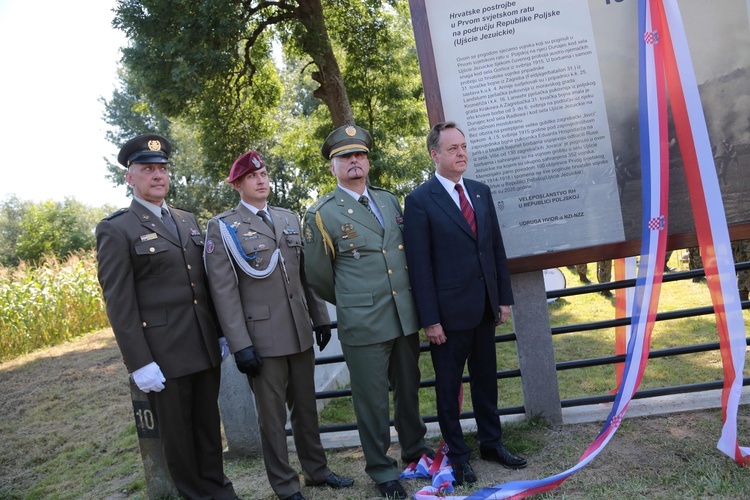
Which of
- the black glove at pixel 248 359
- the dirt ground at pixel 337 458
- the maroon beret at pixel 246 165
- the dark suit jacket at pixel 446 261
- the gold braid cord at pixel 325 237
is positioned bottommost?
the dirt ground at pixel 337 458

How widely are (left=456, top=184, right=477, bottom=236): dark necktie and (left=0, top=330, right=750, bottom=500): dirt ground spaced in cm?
148

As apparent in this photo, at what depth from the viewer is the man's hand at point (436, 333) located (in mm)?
3518

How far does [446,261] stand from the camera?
11.7 ft

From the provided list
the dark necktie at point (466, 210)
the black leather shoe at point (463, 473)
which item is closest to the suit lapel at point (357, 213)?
the dark necktie at point (466, 210)

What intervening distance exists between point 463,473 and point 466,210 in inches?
59.8

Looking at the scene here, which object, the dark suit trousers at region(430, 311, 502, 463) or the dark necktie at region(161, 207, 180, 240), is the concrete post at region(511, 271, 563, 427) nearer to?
the dark suit trousers at region(430, 311, 502, 463)

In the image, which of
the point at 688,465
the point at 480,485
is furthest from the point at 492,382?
the point at 688,465

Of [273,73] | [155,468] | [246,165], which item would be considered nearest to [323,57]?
[273,73]

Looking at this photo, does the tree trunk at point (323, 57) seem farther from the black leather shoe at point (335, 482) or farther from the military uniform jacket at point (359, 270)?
the black leather shoe at point (335, 482)

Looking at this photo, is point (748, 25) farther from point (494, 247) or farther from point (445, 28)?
point (494, 247)

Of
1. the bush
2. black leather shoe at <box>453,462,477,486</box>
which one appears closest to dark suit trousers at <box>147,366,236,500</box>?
black leather shoe at <box>453,462,477,486</box>

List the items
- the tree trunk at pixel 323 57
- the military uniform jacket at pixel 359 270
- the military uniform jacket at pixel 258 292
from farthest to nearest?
the tree trunk at pixel 323 57 → the military uniform jacket at pixel 359 270 → the military uniform jacket at pixel 258 292

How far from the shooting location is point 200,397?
3580 millimetres

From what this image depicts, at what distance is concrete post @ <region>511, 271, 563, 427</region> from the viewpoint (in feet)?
14.0
